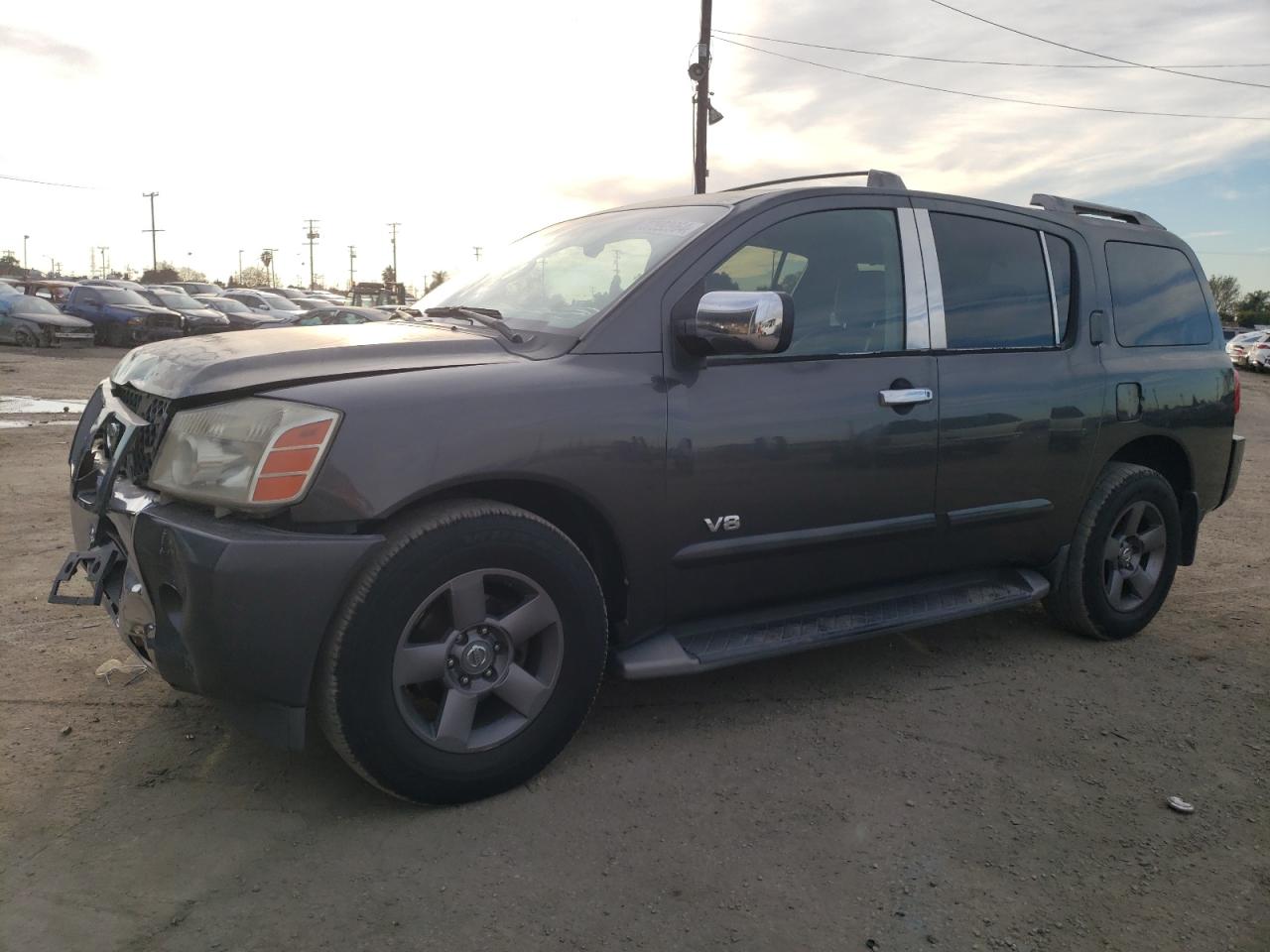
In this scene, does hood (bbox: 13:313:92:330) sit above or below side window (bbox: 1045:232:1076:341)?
above

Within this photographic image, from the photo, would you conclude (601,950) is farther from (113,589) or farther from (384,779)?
(113,589)

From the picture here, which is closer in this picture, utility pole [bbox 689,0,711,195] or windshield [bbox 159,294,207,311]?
utility pole [bbox 689,0,711,195]

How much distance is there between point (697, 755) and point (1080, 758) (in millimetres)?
1256

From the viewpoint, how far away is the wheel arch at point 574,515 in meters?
2.74

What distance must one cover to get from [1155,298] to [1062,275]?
0.67 metres

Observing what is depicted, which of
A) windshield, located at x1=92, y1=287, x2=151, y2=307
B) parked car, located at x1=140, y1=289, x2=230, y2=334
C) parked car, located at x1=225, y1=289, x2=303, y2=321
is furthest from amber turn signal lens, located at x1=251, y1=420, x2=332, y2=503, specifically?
parked car, located at x1=225, y1=289, x2=303, y2=321

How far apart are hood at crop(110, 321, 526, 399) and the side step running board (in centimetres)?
101

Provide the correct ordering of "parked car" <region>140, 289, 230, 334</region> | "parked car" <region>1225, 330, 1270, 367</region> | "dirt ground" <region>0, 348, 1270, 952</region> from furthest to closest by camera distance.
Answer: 1. "parked car" <region>1225, 330, 1270, 367</region>
2. "parked car" <region>140, 289, 230, 334</region>
3. "dirt ground" <region>0, 348, 1270, 952</region>

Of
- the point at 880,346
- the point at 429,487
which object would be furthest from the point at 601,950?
the point at 880,346

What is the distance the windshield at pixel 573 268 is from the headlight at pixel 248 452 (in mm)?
951

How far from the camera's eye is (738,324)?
2818 mm

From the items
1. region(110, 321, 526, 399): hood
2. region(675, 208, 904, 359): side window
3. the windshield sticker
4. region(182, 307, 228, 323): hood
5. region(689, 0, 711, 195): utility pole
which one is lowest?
region(110, 321, 526, 399): hood

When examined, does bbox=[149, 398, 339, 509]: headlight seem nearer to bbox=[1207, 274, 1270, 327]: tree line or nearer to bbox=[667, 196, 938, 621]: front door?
bbox=[667, 196, 938, 621]: front door

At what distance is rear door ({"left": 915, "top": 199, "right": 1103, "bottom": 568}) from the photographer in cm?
362
